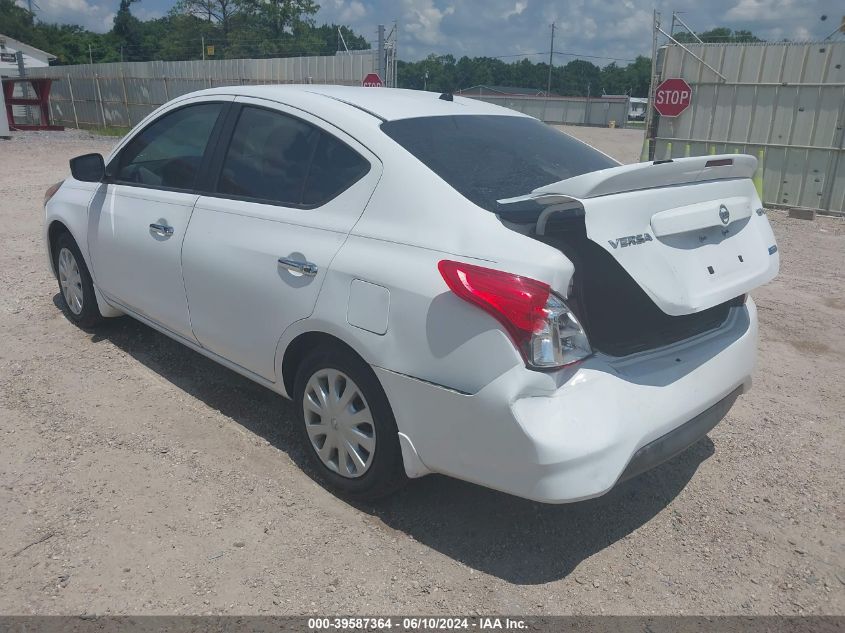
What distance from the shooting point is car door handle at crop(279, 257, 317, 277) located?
9.82 feet

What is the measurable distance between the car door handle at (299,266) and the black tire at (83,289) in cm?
235

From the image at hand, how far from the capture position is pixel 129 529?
2.96 m

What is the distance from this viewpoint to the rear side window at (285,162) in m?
3.11

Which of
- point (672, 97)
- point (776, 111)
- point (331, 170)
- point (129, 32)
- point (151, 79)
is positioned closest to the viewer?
point (331, 170)

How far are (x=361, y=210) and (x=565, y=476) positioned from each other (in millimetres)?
1353

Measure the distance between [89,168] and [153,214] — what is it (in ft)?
2.85

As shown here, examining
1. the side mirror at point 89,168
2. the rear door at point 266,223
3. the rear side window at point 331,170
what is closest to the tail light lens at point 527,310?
the rear door at point 266,223

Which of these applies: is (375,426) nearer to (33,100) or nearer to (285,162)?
(285,162)

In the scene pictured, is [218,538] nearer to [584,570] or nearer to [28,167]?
[584,570]

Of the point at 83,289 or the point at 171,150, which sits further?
the point at 83,289

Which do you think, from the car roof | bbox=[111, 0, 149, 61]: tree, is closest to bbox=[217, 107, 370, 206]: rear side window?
the car roof

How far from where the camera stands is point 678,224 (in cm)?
264

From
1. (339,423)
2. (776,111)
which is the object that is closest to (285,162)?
(339,423)

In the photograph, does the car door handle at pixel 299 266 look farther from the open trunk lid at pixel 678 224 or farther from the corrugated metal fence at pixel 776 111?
the corrugated metal fence at pixel 776 111
